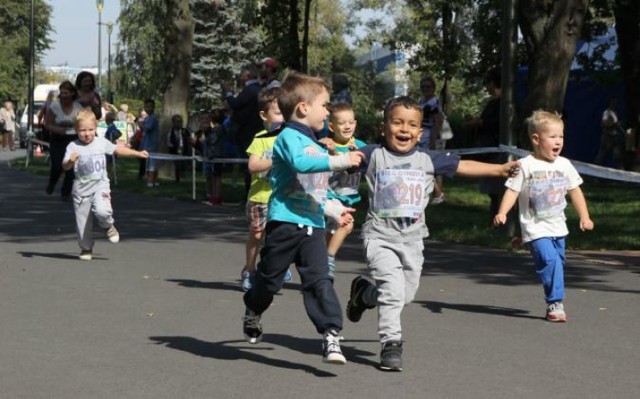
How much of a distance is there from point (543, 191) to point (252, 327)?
2599mm

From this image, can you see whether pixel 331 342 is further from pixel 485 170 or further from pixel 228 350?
pixel 485 170

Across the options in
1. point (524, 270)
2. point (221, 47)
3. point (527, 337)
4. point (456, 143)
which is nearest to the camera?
point (527, 337)

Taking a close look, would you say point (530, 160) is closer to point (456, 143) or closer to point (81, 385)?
point (81, 385)

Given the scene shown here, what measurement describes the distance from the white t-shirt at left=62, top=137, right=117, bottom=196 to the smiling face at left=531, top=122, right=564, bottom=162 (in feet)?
16.3

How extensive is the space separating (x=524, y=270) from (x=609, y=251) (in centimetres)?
225

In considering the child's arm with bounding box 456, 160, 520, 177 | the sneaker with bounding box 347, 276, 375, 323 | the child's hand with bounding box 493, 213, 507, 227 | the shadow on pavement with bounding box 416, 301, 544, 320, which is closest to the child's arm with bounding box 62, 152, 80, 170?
the shadow on pavement with bounding box 416, 301, 544, 320

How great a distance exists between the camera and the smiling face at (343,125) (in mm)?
10641

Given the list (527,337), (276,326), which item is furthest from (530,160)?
(276,326)

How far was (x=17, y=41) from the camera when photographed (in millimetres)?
90688

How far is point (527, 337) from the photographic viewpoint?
8594mm

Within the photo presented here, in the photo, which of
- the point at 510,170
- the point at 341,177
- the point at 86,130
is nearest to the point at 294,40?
the point at 86,130

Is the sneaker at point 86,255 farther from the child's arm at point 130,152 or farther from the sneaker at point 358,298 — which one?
the sneaker at point 358,298

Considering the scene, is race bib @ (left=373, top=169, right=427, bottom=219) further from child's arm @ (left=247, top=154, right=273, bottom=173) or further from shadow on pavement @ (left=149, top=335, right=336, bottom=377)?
child's arm @ (left=247, top=154, right=273, bottom=173)

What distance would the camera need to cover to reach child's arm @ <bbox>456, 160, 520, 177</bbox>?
7.50m
